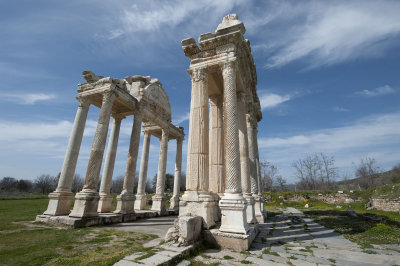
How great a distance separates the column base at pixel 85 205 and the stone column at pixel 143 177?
18.3ft

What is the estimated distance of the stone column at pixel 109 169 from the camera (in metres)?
13.0

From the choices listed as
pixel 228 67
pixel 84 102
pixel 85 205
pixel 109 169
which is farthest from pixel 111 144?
pixel 228 67

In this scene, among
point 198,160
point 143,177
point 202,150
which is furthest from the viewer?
point 143,177

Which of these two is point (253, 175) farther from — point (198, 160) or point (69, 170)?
point (69, 170)

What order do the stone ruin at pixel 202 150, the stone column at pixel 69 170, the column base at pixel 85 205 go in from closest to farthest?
1. the stone ruin at pixel 202 150
2. the column base at pixel 85 205
3. the stone column at pixel 69 170

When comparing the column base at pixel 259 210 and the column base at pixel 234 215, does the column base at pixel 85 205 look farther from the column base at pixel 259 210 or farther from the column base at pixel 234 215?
the column base at pixel 259 210

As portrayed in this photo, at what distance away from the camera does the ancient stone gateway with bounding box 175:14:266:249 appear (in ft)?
21.2

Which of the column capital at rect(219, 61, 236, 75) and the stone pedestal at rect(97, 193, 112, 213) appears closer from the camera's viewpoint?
the column capital at rect(219, 61, 236, 75)

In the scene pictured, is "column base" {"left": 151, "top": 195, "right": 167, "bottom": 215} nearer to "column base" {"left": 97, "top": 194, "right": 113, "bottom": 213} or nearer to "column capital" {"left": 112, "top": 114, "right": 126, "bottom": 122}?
"column base" {"left": 97, "top": 194, "right": 113, "bottom": 213}

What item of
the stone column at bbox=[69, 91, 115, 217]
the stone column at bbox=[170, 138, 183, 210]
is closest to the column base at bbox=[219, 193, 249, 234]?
the stone column at bbox=[69, 91, 115, 217]

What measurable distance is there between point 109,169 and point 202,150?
9037 mm

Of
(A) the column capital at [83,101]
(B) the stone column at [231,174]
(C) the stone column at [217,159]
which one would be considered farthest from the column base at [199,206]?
(A) the column capital at [83,101]

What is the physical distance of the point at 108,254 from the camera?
530 cm

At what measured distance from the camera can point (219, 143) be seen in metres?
9.62
